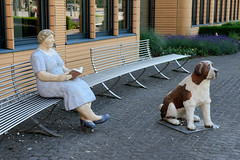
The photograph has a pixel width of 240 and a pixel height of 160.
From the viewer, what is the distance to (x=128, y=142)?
546cm

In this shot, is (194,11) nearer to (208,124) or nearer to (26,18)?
(26,18)

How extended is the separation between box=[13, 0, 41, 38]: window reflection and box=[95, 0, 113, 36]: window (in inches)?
103

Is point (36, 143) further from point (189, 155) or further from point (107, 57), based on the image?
point (107, 57)

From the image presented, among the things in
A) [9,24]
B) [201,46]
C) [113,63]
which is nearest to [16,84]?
[9,24]

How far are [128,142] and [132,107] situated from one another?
77.7 inches

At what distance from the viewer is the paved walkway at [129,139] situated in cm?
500

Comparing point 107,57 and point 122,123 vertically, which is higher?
point 107,57

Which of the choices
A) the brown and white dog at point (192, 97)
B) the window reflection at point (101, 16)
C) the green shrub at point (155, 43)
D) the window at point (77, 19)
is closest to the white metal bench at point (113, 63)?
the window at point (77, 19)

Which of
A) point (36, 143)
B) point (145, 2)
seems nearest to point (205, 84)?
point (36, 143)

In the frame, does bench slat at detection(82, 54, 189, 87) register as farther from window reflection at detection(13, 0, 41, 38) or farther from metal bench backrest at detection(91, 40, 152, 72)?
window reflection at detection(13, 0, 41, 38)

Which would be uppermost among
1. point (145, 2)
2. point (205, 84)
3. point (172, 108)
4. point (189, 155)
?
point (145, 2)

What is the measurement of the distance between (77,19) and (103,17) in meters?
1.32

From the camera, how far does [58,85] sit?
566 cm

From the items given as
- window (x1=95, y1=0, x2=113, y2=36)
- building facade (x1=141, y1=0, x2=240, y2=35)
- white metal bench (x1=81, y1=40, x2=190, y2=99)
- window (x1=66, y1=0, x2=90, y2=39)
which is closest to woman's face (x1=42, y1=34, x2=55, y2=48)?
white metal bench (x1=81, y1=40, x2=190, y2=99)
